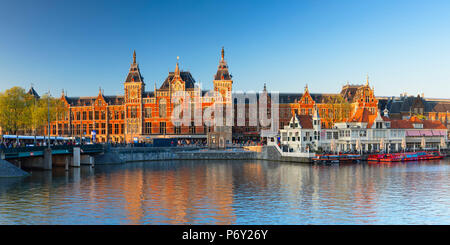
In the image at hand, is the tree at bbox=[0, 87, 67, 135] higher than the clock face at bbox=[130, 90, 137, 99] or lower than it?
lower

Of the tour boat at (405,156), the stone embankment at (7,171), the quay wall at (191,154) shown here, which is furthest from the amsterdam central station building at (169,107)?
the stone embankment at (7,171)

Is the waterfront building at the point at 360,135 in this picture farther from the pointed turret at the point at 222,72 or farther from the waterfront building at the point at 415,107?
the waterfront building at the point at 415,107

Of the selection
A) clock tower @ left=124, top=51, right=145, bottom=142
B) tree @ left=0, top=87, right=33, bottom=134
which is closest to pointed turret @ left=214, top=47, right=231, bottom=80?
clock tower @ left=124, top=51, right=145, bottom=142

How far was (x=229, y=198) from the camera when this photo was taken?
48188 mm

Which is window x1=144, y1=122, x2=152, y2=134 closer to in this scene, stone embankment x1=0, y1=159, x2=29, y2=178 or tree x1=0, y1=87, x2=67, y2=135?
tree x1=0, y1=87, x2=67, y2=135

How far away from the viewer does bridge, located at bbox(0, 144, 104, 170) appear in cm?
6851

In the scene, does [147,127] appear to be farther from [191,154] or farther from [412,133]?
[412,133]

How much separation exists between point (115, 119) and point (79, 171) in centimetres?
7730

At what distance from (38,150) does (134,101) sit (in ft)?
242

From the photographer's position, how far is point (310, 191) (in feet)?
174

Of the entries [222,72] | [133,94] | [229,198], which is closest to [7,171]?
[229,198]

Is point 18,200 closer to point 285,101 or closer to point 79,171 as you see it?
point 79,171
